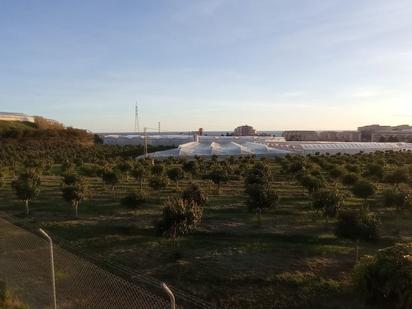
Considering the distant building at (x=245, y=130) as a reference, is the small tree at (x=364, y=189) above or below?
below

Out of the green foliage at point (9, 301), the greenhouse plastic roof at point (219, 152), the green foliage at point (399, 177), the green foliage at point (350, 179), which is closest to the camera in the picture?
the green foliage at point (9, 301)

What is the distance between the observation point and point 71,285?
36.3ft

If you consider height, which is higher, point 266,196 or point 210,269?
point 266,196

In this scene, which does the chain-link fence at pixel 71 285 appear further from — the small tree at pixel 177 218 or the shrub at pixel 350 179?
the shrub at pixel 350 179

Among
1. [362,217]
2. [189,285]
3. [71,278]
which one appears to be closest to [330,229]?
[362,217]

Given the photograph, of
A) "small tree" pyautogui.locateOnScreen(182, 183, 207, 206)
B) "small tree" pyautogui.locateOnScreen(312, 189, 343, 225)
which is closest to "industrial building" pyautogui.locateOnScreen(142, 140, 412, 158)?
"small tree" pyautogui.locateOnScreen(182, 183, 207, 206)

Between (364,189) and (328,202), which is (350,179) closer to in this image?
A: (364,189)

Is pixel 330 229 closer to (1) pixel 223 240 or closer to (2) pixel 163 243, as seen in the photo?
(1) pixel 223 240

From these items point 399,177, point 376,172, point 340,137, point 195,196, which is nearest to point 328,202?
point 195,196

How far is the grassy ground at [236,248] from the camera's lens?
1234cm

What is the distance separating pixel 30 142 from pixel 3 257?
79.5 m

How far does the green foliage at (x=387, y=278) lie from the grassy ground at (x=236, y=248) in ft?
8.45

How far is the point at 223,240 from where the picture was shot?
691 inches

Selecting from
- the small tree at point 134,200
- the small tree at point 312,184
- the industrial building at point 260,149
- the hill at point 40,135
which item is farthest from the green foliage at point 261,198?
the hill at point 40,135
